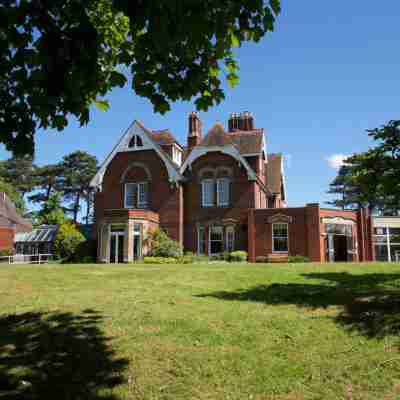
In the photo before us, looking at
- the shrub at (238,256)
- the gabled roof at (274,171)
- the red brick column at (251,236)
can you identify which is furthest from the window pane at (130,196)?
the gabled roof at (274,171)

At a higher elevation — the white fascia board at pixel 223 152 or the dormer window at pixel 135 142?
the dormer window at pixel 135 142

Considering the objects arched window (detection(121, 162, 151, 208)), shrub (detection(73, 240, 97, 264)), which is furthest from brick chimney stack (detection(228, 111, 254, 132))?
shrub (detection(73, 240, 97, 264))

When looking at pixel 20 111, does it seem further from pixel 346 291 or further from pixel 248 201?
pixel 248 201

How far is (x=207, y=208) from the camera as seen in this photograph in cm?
3394

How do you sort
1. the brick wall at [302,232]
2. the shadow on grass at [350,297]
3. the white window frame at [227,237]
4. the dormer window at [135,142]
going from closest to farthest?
the shadow on grass at [350,297] → the brick wall at [302,232] → the white window frame at [227,237] → the dormer window at [135,142]

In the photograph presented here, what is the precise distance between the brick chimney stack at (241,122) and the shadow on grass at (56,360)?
110 ft

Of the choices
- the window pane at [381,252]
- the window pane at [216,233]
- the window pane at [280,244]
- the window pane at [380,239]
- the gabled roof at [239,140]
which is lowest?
the window pane at [381,252]

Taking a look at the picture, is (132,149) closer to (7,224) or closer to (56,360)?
(7,224)

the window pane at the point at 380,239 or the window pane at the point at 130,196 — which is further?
the window pane at the point at 130,196

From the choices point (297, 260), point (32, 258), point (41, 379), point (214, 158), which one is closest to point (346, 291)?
point (41, 379)

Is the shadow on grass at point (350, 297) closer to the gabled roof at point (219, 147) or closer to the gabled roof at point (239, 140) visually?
the gabled roof at point (219, 147)

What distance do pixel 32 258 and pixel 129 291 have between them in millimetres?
32682

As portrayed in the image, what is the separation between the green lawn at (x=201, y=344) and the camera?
627 centimetres

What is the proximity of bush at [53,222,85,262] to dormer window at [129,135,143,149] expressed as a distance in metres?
8.74
